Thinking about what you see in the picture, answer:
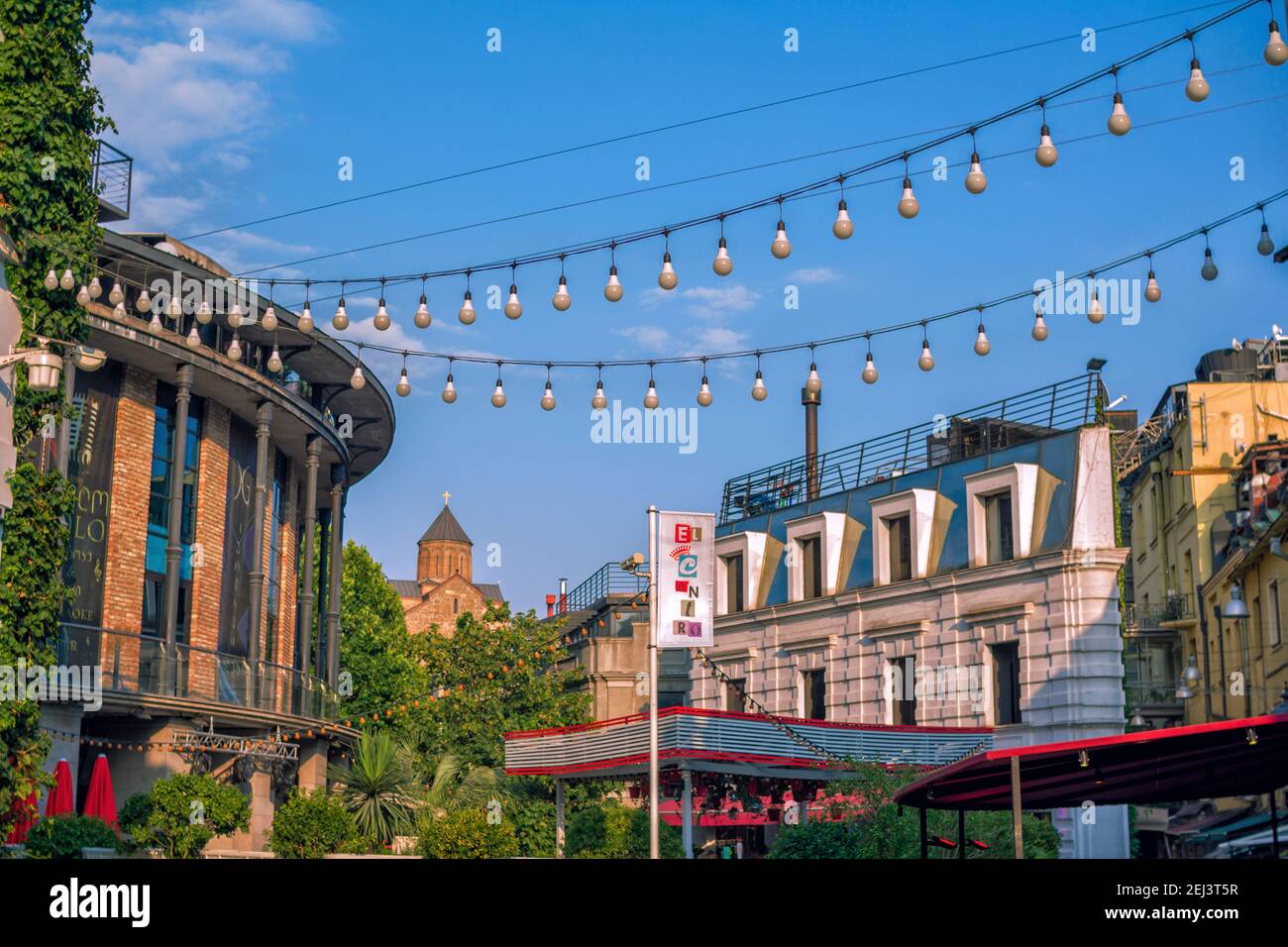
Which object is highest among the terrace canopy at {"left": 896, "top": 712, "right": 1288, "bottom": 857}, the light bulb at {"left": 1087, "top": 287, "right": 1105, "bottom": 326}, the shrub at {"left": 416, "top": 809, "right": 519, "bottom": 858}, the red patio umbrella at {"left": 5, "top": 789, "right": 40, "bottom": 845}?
the light bulb at {"left": 1087, "top": 287, "right": 1105, "bottom": 326}

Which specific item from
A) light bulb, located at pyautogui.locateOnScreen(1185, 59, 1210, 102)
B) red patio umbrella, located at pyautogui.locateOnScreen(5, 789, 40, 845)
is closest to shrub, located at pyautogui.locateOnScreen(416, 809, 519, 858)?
red patio umbrella, located at pyautogui.locateOnScreen(5, 789, 40, 845)

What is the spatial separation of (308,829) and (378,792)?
6.88m

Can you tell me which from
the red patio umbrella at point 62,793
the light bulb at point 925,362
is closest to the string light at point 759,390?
the light bulb at point 925,362

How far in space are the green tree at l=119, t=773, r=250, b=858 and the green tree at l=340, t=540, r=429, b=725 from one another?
2856 cm

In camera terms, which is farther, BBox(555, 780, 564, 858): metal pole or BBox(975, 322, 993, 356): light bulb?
BBox(555, 780, 564, 858): metal pole

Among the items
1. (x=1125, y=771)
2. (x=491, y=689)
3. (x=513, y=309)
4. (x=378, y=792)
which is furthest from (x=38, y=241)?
(x=491, y=689)

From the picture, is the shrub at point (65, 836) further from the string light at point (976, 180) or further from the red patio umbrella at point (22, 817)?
the string light at point (976, 180)

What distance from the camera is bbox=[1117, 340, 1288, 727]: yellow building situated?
138ft

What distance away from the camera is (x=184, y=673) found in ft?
119

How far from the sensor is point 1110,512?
118ft

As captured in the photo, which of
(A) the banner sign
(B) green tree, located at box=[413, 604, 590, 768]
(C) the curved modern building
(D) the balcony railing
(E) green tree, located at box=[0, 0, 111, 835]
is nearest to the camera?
(E) green tree, located at box=[0, 0, 111, 835]

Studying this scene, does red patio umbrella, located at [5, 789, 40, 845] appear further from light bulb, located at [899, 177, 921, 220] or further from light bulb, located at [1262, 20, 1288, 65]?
light bulb, located at [1262, 20, 1288, 65]

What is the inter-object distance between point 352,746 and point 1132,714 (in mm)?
24567

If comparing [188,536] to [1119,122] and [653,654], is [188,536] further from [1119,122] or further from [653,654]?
[1119,122]
